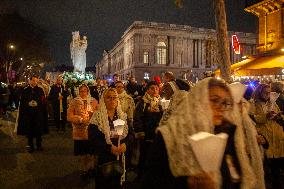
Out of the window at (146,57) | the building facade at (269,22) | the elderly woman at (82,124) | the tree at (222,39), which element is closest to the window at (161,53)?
the window at (146,57)

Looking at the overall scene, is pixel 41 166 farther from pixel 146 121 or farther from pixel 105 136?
pixel 105 136

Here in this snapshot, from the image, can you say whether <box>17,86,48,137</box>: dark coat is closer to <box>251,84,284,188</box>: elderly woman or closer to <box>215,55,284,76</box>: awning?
<box>251,84,284,188</box>: elderly woman

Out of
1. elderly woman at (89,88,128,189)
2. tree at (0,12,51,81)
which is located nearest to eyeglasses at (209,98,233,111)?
elderly woman at (89,88,128,189)

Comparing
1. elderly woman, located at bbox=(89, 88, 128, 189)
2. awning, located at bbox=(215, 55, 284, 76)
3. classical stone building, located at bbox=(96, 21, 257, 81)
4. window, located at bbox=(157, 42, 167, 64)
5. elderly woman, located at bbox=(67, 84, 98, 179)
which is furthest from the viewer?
window, located at bbox=(157, 42, 167, 64)

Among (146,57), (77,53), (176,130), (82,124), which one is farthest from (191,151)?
(146,57)

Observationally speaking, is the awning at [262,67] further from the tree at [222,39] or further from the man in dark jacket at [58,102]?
the man in dark jacket at [58,102]

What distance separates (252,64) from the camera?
17.2 meters

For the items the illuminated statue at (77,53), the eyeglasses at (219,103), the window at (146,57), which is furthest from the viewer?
the window at (146,57)

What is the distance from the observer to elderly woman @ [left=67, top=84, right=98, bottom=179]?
24.0 feet

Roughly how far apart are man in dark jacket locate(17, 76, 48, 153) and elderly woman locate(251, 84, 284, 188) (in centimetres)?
658

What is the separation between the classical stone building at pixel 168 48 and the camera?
82.2m

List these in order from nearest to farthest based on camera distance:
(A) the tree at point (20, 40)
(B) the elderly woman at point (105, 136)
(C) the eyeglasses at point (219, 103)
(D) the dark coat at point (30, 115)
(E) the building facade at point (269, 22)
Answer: (C) the eyeglasses at point (219, 103), (B) the elderly woman at point (105, 136), (D) the dark coat at point (30, 115), (E) the building facade at point (269, 22), (A) the tree at point (20, 40)

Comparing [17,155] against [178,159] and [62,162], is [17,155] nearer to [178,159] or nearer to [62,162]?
[62,162]

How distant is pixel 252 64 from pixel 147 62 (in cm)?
6870
